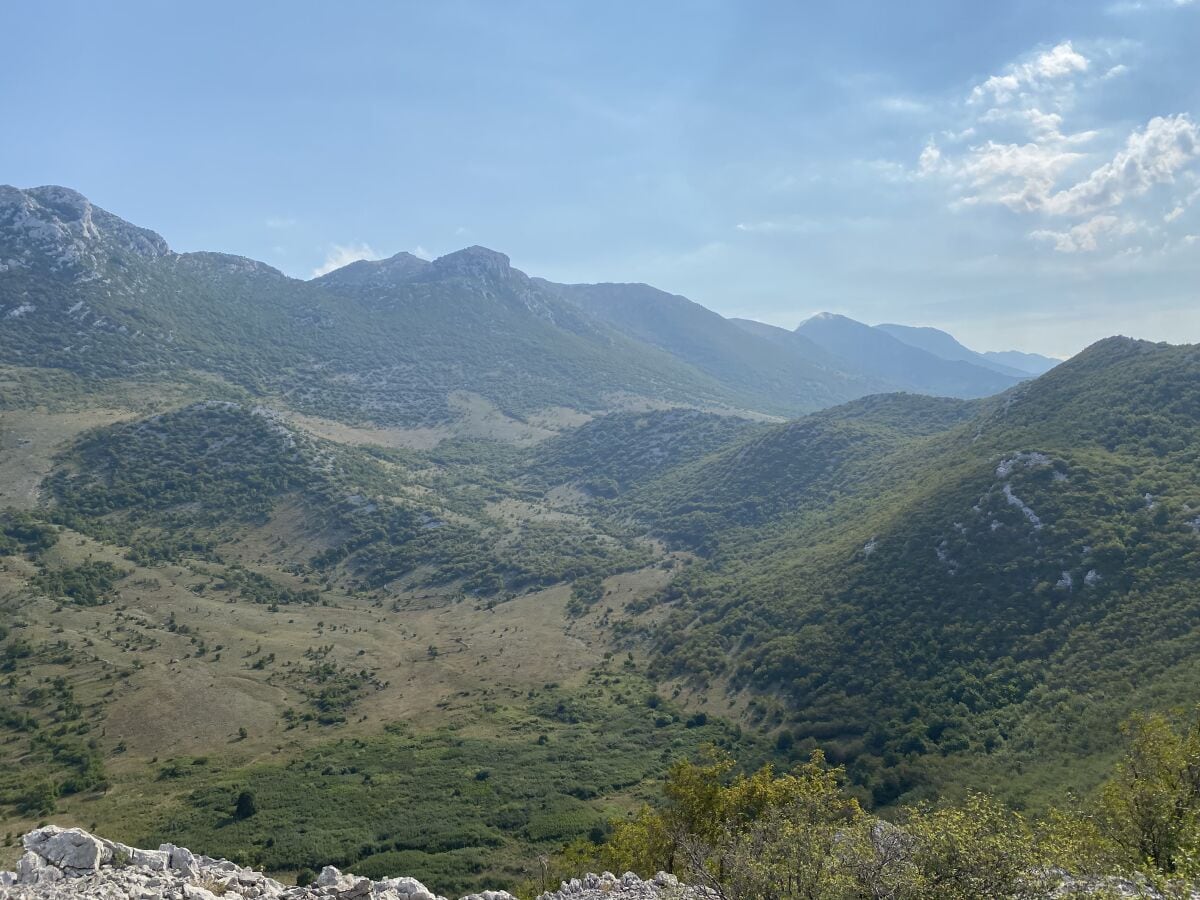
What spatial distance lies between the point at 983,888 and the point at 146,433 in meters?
152

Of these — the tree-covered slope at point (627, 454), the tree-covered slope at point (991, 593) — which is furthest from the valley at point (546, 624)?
the tree-covered slope at point (627, 454)

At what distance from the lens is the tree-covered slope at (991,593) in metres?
46.2

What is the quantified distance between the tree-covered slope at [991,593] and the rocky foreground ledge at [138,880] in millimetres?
36385

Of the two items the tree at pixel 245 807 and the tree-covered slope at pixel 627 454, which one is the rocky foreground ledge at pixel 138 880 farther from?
the tree-covered slope at pixel 627 454

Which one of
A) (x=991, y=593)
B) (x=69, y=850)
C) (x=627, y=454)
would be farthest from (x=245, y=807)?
(x=627, y=454)

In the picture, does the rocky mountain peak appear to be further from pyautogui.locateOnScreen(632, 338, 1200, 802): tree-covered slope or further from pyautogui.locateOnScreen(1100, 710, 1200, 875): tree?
pyautogui.locateOnScreen(1100, 710, 1200, 875): tree

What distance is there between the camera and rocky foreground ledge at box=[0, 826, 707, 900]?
1825 cm

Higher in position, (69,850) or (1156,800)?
(1156,800)

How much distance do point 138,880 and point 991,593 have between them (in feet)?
213

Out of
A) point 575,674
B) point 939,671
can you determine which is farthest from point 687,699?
point 939,671

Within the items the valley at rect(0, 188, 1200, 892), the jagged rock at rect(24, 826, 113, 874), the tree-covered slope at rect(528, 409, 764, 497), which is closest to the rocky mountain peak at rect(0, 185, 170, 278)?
the valley at rect(0, 188, 1200, 892)

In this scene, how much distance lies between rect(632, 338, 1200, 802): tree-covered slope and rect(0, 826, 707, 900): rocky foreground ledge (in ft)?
119

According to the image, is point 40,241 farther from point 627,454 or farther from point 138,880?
point 138,880

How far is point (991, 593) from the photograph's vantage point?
59.8m
